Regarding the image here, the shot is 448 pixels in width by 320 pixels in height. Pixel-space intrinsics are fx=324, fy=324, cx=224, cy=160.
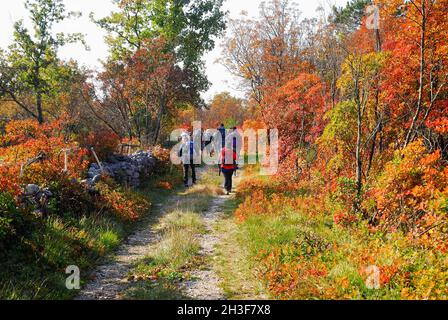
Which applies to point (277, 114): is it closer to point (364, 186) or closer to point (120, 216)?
point (364, 186)

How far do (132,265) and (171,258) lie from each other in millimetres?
791

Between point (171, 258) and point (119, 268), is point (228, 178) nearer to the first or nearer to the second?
point (171, 258)

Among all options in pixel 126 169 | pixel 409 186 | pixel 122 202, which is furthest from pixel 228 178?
pixel 409 186

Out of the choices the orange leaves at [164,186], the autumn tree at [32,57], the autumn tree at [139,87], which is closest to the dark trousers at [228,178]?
the orange leaves at [164,186]

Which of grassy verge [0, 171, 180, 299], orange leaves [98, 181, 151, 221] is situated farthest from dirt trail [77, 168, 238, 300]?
orange leaves [98, 181, 151, 221]

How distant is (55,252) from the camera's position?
19.2 feet

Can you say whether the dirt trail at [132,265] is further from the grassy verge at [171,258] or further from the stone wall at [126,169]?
the stone wall at [126,169]

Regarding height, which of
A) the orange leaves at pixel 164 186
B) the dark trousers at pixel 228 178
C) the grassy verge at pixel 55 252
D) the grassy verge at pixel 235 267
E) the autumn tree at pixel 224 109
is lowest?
the grassy verge at pixel 235 267

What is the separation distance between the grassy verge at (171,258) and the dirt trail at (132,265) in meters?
0.15

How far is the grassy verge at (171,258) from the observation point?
5.31 m
